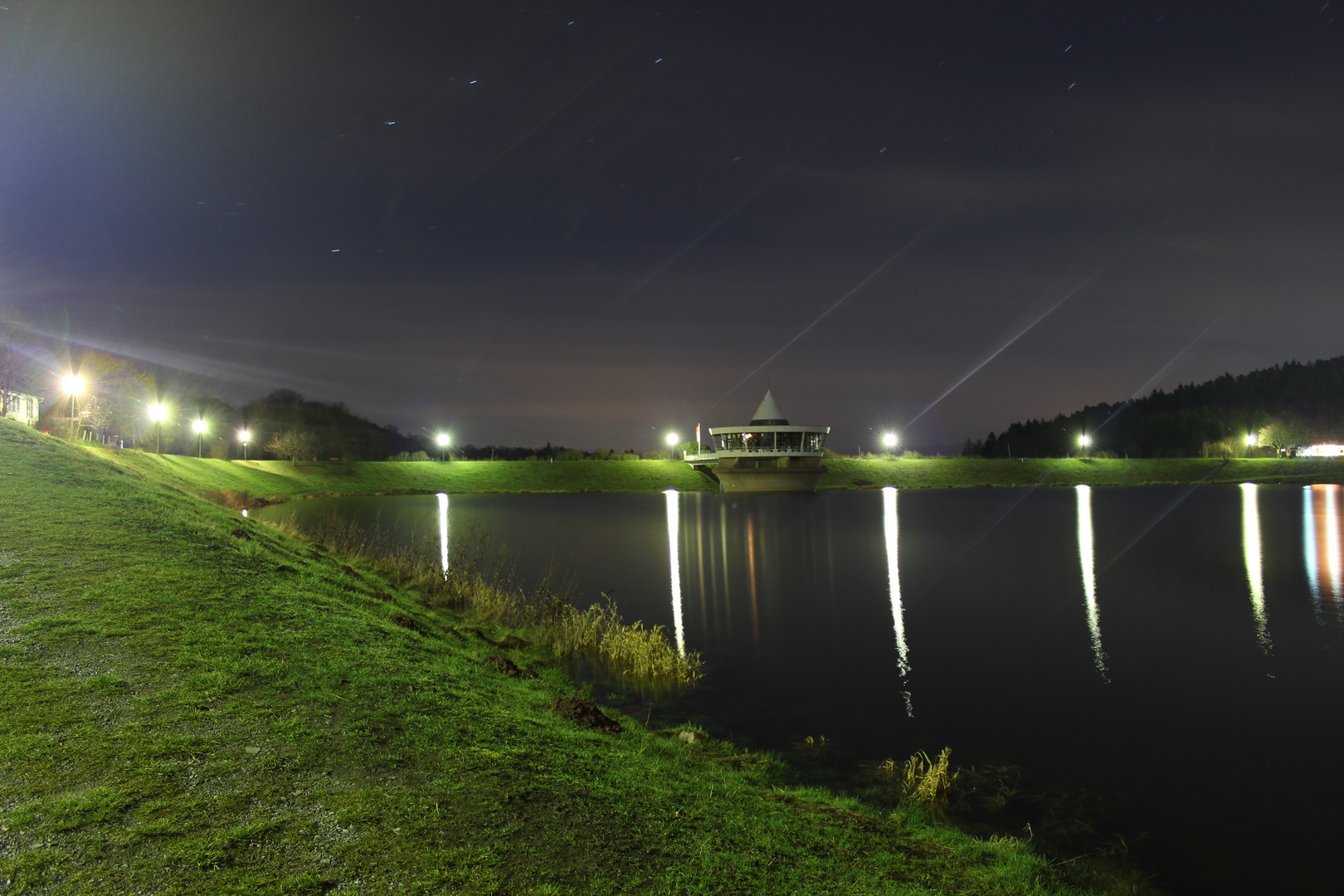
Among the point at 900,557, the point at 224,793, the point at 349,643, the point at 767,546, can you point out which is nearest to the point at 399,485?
the point at 767,546

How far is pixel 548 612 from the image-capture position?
18.1 metres

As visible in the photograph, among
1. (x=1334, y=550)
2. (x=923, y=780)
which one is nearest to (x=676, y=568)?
(x=923, y=780)

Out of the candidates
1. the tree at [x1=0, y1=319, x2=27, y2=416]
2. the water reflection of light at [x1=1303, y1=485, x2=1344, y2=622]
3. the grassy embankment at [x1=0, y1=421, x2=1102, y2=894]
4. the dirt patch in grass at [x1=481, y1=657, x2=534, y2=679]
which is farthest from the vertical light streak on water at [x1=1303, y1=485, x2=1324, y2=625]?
the tree at [x1=0, y1=319, x2=27, y2=416]

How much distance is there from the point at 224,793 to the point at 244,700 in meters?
2.35

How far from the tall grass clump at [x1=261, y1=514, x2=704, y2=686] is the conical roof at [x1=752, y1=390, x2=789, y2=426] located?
242 ft

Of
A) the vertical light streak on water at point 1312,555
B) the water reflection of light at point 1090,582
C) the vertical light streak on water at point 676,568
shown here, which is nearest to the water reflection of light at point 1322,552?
the vertical light streak on water at point 1312,555

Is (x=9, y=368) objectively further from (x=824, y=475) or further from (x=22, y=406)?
(x=824, y=475)

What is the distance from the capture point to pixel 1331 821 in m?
9.03

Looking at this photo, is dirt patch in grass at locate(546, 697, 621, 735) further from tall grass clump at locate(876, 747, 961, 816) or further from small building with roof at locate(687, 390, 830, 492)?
small building with roof at locate(687, 390, 830, 492)

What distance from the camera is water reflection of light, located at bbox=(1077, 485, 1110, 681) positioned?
17.0 m

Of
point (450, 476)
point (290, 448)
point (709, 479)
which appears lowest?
point (709, 479)

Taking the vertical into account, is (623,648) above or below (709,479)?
below

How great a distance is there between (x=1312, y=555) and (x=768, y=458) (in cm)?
6189

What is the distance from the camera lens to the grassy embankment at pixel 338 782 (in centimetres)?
524
